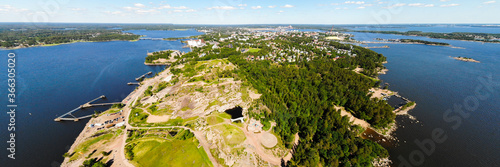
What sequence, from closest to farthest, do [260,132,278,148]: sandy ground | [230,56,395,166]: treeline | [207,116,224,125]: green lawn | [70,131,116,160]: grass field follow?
[230,56,395,166]: treeline → [70,131,116,160]: grass field → [260,132,278,148]: sandy ground → [207,116,224,125]: green lawn

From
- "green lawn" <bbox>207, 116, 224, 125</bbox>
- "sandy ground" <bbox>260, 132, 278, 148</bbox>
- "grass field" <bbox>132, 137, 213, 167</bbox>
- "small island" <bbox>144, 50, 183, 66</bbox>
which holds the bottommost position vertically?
"grass field" <bbox>132, 137, 213, 167</bbox>

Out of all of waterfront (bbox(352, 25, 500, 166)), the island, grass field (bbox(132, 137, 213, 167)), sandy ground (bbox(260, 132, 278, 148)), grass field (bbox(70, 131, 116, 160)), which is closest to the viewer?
grass field (bbox(132, 137, 213, 167))

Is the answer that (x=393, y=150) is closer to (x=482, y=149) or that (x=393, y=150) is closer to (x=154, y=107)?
(x=482, y=149)

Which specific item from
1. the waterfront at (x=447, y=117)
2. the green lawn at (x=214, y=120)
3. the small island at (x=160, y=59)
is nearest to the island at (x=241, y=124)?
the green lawn at (x=214, y=120)

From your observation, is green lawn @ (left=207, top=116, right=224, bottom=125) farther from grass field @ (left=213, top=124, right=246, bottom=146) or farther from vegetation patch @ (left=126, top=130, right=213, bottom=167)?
vegetation patch @ (left=126, top=130, right=213, bottom=167)

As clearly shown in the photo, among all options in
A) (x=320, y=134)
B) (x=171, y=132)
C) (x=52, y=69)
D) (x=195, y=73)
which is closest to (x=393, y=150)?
(x=320, y=134)

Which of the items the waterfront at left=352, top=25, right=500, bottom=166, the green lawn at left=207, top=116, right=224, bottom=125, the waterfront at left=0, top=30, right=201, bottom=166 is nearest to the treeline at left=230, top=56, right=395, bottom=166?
the waterfront at left=352, top=25, right=500, bottom=166
